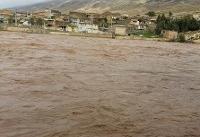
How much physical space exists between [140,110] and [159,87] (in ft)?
17.9

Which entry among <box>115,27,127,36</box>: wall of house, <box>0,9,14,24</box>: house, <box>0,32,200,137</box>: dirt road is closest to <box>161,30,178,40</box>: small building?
<box>115,27,127,36</box>: wall of house

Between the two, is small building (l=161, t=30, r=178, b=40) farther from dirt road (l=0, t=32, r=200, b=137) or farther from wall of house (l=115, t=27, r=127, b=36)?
dirt road (l=0, t=32, r=200, b=137)

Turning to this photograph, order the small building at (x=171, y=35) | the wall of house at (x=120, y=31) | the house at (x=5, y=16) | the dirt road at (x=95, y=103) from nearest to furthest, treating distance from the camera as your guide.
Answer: the dirt road at (x=95, y=103) < the small building at (x=171, y=35) < the wall of house at (x=120, y=31) < the house at (x=5, y=16)

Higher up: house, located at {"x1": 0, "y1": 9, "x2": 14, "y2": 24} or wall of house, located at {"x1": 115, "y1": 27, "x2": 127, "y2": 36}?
house, located at {"x1": 0, "y1": 9, "x2": 14, "y2": 24}

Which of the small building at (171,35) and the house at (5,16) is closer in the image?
the small building at (171,35)

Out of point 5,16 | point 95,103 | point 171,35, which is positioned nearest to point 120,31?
point 171,35

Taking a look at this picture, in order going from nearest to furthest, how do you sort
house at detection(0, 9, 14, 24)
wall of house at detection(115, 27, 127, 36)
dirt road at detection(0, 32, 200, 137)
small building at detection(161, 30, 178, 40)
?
dirt road at detection(0, 32, 200, 137) → small building at detection(161, 30, 178, 40) → wall of house at detection(115, 27, 127, 36) → house at detection(0, 9, 14, 24)

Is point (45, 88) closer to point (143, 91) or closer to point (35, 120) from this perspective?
point (143, 91)

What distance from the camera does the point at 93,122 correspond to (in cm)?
1184

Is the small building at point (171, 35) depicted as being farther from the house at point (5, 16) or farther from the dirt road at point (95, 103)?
the dirt road at point (95, 103)

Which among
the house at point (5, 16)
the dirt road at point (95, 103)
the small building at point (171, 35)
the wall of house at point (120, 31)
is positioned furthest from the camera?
the house at point (5, 16)

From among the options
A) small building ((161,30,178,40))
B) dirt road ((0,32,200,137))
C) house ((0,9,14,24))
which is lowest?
small building ((161,30,178,40))

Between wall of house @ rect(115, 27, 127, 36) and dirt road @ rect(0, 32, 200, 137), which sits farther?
wall of house @ rect(115, 27, 127, 36)

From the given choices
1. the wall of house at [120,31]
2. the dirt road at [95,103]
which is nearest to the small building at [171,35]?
the wall of house at [120,31]
